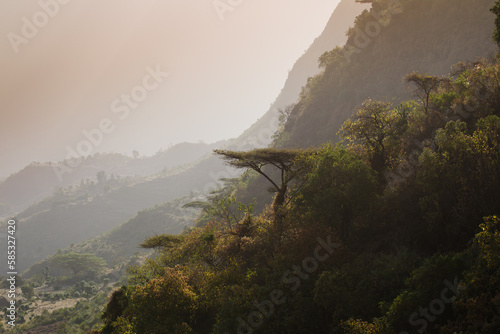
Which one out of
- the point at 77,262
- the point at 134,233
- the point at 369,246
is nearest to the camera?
the point at 369,246

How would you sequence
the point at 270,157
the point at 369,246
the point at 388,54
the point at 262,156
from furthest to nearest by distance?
the point at 388,54
the point at 270,157
the point at 262,156
the point at 369,246

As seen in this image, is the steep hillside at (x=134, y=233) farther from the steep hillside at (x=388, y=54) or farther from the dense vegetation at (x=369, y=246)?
the dense vegetation at (x=369, y=246)

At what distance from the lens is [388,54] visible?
157ft

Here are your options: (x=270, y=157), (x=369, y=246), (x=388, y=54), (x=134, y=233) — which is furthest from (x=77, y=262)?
(x=369, y=246)

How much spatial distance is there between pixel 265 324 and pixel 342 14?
208327 mm

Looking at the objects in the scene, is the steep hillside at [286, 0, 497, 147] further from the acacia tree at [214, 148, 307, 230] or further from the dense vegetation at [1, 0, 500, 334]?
the acacia tree at [214, 148, 307, 230]

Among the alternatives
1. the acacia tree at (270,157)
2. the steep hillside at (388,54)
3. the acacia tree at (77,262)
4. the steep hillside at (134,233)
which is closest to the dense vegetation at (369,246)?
the acacia tree at (270,157)

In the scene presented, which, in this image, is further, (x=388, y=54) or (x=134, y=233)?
(x=134, y=233)

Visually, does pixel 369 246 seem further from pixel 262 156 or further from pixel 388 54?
pixel 388 54

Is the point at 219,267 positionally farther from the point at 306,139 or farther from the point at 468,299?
the point at 306,139

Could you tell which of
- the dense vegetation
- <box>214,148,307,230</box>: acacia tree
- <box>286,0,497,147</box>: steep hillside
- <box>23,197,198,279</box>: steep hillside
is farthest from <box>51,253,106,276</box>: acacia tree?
<box>214,148,307,230</box>: acacia tree

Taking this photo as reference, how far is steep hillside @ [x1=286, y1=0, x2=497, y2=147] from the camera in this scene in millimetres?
38844

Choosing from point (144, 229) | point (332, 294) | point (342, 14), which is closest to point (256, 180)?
point (332, 294)

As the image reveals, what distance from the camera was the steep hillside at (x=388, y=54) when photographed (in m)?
38.8
